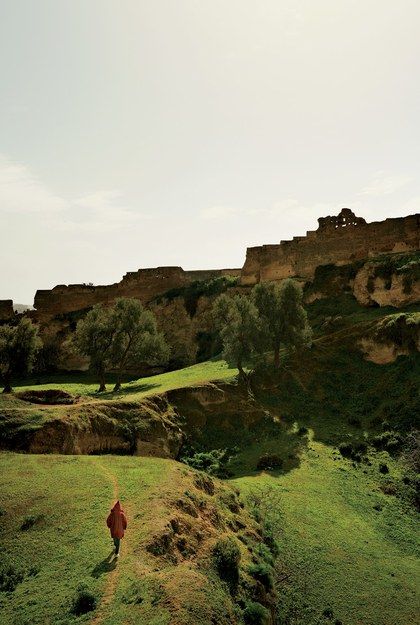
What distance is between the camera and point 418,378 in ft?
114

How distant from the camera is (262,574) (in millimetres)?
17141

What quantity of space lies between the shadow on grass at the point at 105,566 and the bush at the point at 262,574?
17.2ft

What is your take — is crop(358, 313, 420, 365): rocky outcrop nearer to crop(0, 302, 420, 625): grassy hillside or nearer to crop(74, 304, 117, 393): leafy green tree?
crop(0, 302, 420, 625): grassy hillside

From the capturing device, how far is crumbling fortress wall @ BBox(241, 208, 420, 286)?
50156mm

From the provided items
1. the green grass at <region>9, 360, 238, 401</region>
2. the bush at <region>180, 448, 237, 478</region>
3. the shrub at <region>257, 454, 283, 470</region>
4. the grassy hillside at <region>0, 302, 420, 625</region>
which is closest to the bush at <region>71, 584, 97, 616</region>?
the grassy hillside at <region>0, 302, 420, 625</region>

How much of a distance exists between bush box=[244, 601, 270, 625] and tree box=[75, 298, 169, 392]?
1200 inches

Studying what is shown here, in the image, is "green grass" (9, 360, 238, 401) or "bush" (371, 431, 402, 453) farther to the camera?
"green grass" (9, 360, 238, 401)

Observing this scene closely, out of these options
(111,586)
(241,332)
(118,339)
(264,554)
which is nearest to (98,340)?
(118,339)

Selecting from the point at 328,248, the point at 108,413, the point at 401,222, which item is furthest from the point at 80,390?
the point at 401,222

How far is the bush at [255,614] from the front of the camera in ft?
47.3

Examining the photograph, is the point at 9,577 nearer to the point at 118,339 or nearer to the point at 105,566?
the point at 105,566

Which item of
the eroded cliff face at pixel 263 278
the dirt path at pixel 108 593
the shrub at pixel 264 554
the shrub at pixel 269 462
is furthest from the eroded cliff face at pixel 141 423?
the eroded cliff face at pixel 263 278

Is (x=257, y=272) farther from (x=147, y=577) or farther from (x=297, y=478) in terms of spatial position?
(x=147, y=577)

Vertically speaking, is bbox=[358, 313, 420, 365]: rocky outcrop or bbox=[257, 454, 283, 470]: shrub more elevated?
bbox=[358, 313, 420, 365]: rocky outcrop
